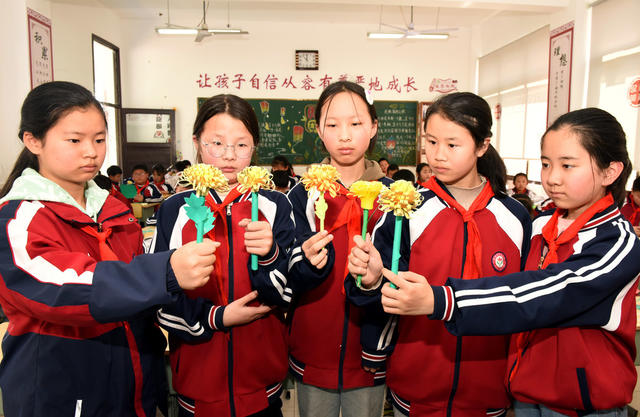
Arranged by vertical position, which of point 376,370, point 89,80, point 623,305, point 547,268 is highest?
point 89,80

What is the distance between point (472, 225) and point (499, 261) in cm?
15

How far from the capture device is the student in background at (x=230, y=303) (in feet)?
4.43

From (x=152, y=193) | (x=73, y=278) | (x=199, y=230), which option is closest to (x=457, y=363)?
(x=199, y=230)

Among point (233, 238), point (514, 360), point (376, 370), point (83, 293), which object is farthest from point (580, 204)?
point (83, 293)

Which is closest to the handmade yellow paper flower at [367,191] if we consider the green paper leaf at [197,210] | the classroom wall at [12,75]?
the green paper leaf at [197,210]

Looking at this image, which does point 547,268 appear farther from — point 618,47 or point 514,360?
point 618,47

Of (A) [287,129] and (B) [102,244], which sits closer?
(B) [102,244]

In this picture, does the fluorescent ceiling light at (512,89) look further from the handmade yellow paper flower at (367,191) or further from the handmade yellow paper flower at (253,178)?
the handmade yellow paper flower at (253,178)

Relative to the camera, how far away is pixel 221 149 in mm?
1475

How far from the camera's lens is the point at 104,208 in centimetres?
137

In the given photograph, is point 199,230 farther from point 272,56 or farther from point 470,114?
point 272,56

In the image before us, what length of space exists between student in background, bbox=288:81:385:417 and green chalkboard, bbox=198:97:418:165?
296 inches

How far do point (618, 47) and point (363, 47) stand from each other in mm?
5093

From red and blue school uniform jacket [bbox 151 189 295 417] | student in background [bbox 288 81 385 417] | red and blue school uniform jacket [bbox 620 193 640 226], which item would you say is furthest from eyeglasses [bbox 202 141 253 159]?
red and blue school uniform jacket [bbox 620 193 640 226]
